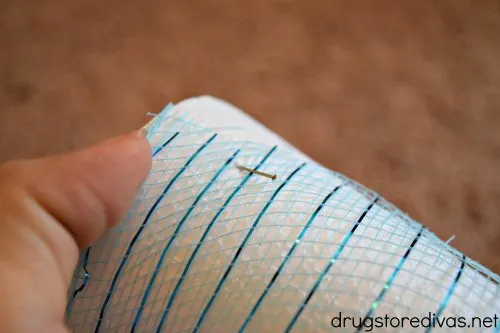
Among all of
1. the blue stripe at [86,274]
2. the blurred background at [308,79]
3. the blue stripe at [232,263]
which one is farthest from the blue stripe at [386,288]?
the blurred background at [308,79]

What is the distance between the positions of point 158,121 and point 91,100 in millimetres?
541

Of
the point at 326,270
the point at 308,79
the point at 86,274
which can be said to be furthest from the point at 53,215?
the point at 308,79

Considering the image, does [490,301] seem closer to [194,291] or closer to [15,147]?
[194,291]

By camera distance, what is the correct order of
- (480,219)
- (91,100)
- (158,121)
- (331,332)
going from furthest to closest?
1. (91,100)
2. (480,219)
3. (158,121)
4. (331,332)

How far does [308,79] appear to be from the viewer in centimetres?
97

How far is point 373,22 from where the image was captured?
102cm

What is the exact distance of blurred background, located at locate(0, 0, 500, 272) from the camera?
0.90 meters

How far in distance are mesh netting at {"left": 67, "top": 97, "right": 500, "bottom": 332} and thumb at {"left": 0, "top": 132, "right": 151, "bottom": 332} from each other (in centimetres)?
5

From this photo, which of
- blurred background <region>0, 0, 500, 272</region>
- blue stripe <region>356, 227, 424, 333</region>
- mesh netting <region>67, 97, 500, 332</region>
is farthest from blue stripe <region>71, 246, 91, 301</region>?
blurred background <region>0, 0, 500, 272</region>

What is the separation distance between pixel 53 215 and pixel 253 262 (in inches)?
5.7

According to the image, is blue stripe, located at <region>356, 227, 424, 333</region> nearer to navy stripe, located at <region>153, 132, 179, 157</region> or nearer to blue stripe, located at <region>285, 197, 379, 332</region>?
blue stripe, located at <region>285, 197, 379, 332</region>

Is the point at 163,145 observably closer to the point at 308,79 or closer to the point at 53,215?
the point at 53,215

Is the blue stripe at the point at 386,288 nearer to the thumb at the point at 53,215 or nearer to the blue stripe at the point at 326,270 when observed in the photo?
the blue stripe at the point at 326,270

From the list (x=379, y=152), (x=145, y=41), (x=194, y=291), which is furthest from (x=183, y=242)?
(x=145, y=41)
